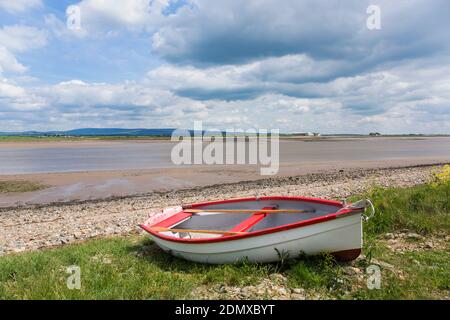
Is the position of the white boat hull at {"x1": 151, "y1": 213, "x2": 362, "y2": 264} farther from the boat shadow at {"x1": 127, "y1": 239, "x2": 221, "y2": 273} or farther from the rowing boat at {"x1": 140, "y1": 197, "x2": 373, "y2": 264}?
the boat shadow at {"x1": 127, "y1": 239, "x2": 221, "y2": 273}

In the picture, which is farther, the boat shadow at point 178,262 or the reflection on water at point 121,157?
the reflection on water at point 121,157

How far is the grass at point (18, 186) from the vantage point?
21.3m

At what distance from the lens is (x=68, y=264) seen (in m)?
6.71

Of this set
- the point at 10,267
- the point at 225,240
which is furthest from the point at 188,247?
the point at 10,267

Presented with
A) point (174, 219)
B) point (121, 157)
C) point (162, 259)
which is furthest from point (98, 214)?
point (121, 157)

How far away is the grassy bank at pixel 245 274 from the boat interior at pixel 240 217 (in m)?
1.00

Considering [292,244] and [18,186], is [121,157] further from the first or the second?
[292,244]

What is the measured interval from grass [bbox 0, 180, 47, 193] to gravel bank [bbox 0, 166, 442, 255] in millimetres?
5351

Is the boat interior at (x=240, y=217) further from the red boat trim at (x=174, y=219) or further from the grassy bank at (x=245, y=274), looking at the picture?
the grassy bank at (x=245, y=274)

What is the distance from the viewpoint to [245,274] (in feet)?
19.7

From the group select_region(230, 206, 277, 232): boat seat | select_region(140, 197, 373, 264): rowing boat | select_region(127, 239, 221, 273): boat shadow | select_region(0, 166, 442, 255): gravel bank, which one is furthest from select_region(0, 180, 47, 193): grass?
select_region(230, 206, 277, 232): boat seat

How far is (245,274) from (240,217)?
2722mm

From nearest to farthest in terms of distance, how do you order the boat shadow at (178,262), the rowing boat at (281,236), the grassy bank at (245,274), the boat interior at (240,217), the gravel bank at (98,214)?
1. the grassy bank at (245,274)
2. the rowing boat at (281,236)
3. the boat shadow at (178,262)
4. the boat interior at (240,217)
5. the gravel bank at (98,214)

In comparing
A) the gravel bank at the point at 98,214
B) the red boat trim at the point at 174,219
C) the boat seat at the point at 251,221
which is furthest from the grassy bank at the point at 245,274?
the gravel bank at the point at 98,214
